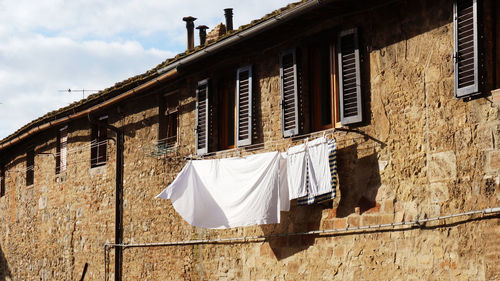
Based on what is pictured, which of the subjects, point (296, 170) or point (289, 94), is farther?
point (289, 94)

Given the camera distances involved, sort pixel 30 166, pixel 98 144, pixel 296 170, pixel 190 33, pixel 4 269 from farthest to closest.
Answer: pixel 4 269, pixel 30 166, pixel 98 144, pixel 190 33, pixel 296 170

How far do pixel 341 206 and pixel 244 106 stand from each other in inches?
106

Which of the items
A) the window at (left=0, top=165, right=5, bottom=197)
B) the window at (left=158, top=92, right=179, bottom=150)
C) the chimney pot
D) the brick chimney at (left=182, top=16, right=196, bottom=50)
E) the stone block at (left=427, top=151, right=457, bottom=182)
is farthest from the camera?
the window at (left=0, top=165, right=5, bottom=197)

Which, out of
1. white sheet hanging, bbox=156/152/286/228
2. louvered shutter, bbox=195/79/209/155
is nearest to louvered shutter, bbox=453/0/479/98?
white sheet hanging, bbox=156/152/286/228

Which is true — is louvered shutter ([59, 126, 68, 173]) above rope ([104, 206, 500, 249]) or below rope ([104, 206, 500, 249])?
above

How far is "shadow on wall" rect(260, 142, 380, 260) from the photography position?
977cm

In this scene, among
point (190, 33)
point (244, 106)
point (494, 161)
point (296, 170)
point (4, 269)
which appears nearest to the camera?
point (494, 161)

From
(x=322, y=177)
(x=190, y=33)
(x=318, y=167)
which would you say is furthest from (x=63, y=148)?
(x=322, y=177)

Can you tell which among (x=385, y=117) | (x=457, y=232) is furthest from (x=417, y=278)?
(x=385, y=117)

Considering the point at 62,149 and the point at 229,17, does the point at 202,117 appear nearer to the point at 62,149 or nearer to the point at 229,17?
the point at 229,17

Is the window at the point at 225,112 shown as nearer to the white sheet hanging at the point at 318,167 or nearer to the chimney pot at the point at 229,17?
the white sheet hanging at the point at 318,167

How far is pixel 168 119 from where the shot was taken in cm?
1445

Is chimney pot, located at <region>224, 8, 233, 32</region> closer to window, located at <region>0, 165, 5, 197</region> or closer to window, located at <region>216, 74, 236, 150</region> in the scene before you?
window, located at <region>216, 74, 236, 150</region>

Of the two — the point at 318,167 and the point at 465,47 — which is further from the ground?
the point at 465,47
